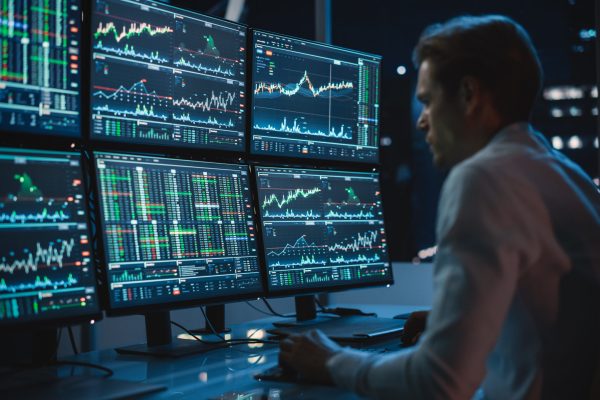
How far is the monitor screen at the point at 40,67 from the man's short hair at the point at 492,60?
33.1 inches

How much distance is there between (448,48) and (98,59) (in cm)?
89

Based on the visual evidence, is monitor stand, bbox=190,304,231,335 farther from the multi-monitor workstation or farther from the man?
the man

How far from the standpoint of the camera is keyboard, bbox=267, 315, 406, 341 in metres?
1.84

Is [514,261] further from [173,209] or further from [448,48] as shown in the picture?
[173,209]

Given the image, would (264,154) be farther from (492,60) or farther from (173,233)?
(492,60)

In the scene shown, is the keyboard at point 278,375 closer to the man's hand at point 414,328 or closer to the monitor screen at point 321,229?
the man's hand at point 414,328

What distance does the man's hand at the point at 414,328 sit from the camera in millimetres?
1784

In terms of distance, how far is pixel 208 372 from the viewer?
151 cm

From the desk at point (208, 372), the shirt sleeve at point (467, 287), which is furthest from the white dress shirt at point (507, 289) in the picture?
the desk at point (208, 372)

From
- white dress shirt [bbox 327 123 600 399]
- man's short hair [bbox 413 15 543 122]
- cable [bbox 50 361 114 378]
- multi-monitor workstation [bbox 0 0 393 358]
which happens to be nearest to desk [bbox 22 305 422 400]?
cable [bbox 50 361 114 378]

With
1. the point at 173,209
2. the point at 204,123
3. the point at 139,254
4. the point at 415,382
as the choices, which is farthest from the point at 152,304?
the point at 415,382

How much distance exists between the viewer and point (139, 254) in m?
1.65

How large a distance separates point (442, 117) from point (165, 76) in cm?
90

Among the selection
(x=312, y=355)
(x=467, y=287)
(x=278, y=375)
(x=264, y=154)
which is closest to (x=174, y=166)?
(x=264, y=154)
